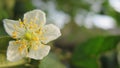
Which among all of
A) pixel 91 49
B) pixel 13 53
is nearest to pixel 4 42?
pixel 13 53

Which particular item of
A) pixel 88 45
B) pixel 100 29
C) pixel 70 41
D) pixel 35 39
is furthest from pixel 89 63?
pixel 100 29

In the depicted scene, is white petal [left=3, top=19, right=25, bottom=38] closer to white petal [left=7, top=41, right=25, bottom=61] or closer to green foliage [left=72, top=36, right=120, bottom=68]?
white petal [left=7, top=41, right=25, bottom=61]

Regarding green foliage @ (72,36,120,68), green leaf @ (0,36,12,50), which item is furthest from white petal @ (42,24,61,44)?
→ green foliage @ (72,36,120,68)

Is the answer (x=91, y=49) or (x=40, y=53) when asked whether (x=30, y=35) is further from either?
(x=91, y=49)

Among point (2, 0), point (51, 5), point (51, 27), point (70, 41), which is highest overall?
point (51, 27)

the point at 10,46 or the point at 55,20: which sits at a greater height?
the point at 10,46

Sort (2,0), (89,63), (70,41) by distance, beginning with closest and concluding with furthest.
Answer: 1. (89,63)
2. (2,0)
3. (70,41)

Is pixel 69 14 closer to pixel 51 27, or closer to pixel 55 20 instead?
pixel 55 20
